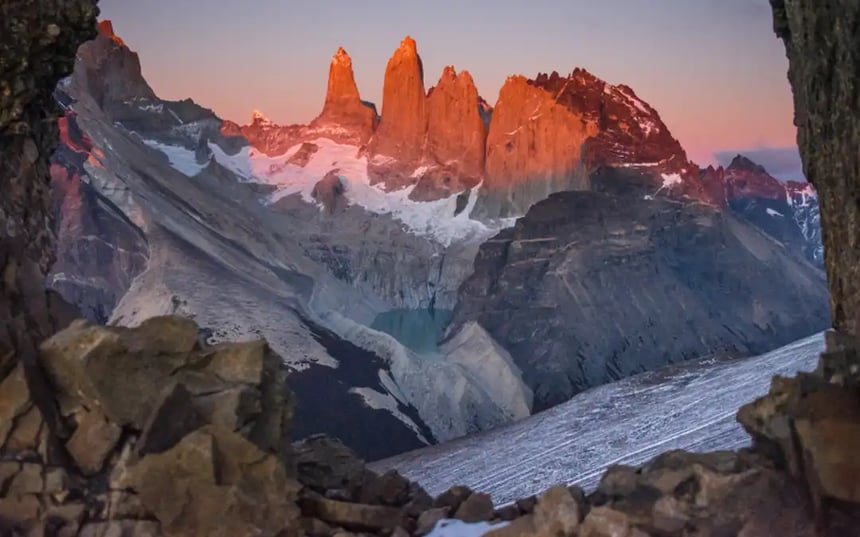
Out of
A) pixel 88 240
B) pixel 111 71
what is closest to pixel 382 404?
pixel 88 240

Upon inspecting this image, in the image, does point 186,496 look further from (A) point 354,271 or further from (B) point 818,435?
(A) point 354,271

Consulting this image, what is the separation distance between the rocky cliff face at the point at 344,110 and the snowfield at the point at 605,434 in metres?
72.3

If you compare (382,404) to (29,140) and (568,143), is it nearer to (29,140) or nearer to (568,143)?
(29,140)

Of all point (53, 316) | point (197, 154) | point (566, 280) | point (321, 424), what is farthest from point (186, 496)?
point (197, 154)

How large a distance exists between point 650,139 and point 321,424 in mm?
63308

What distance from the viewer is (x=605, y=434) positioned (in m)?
42.8

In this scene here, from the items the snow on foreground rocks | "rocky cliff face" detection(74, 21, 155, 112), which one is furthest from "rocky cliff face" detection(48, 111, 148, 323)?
the snow on foreground rocks

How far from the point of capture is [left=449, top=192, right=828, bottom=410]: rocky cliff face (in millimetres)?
80250

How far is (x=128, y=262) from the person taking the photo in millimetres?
65750

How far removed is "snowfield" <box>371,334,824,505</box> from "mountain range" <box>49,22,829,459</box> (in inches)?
385

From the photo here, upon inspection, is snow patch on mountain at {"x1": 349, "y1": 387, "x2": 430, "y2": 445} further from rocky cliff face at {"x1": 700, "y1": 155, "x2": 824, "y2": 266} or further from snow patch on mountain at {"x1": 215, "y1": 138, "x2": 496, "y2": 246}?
rocky cliff face at {"x1": 700, "y1": 155, "x2": 824, "y2": 266}

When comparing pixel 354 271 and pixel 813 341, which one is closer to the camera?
pixel 813 341

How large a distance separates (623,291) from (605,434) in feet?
152

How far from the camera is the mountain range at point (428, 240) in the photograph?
6334 cm
